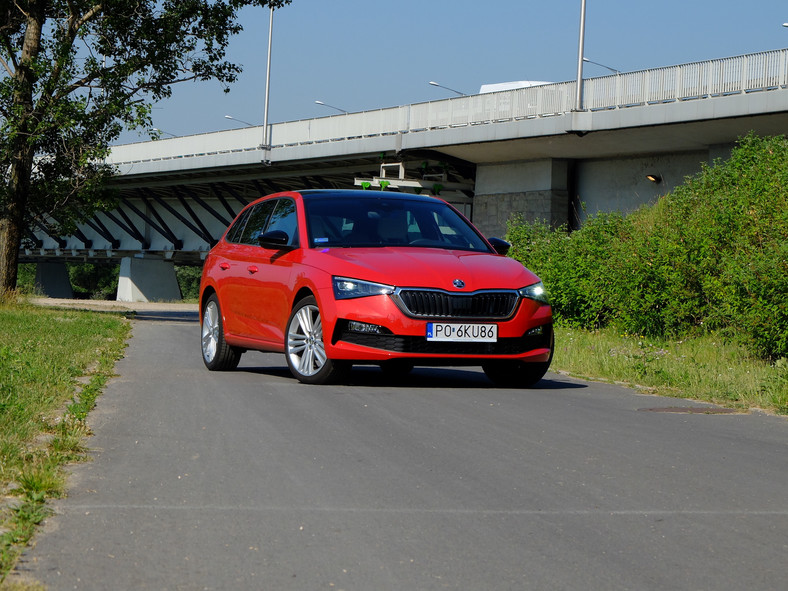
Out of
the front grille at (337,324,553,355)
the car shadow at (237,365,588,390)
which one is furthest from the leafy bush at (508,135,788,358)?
the front grille at (337,324,553,355)

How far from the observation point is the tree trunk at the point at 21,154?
2752cm

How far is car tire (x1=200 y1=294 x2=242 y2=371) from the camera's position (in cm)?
1201

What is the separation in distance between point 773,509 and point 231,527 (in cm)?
233

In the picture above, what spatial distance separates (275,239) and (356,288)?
1298 mm

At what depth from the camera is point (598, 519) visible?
4.88 metres

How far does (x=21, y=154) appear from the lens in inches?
1115

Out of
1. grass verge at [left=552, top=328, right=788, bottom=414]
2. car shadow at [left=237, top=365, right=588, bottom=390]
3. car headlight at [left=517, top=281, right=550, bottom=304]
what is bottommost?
car shadow at [left=237, top=365, right=588, bottom=390]

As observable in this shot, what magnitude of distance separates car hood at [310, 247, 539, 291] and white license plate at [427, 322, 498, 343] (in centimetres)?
31

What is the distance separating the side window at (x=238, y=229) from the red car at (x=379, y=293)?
21.1 inches

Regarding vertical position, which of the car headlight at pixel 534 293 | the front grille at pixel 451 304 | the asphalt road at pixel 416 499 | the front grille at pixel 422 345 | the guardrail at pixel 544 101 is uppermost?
the guardrail at pixel 544 101

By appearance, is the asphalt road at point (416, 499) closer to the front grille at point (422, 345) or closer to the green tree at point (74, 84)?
the front grille at point (422, 345)

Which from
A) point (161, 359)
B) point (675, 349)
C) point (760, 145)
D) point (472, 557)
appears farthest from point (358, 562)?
point (760, 145)

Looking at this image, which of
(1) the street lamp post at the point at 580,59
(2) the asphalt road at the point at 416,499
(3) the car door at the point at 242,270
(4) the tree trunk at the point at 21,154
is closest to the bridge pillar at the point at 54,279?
(4) the tree trunk at the point at 21,154

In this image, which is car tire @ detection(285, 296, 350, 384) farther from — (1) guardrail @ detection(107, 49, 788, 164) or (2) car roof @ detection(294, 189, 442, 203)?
(1) guardrail @ detection(107, 49, 788, 164)
